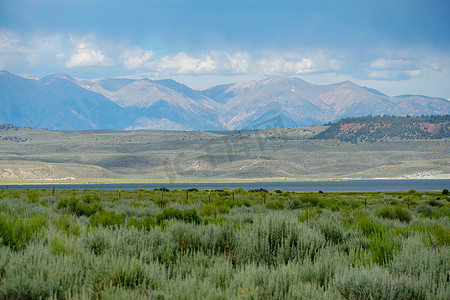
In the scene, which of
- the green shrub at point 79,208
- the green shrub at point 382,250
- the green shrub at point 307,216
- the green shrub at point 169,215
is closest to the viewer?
the green shrub at point 382,250

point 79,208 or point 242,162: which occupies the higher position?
point 242,162

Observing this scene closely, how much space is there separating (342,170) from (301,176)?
14485 mm

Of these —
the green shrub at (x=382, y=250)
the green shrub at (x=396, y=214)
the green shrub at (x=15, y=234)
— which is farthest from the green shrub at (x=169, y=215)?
the green shrub at (x=396, y=214)

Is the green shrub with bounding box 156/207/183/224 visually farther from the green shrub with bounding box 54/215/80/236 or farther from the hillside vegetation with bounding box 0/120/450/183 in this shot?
the hillside vegetation with bounding box 0/120/450/183

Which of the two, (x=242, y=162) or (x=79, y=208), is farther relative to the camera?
(x=242, y=162)

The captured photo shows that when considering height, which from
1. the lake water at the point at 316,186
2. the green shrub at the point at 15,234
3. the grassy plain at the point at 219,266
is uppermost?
the green shrub at the point at 15,234

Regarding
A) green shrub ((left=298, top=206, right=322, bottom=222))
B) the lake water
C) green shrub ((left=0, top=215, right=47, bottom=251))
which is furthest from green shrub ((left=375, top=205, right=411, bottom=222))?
the lake water

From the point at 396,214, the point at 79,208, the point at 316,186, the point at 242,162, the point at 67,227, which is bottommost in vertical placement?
the point at 316,186

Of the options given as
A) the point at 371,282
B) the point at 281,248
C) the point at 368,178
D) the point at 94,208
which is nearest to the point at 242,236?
the point at 281,248

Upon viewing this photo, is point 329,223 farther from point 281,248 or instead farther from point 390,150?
point 390,150

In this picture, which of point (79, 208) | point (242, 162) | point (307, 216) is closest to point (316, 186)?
point (242, 162)

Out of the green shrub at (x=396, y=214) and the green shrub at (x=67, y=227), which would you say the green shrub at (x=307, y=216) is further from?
the green shrub at (x=396, y=214)

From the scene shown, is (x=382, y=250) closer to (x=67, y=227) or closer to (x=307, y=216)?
(x=307, y=216)

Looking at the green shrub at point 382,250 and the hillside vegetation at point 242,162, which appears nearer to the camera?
the green shrub at point 382,250
